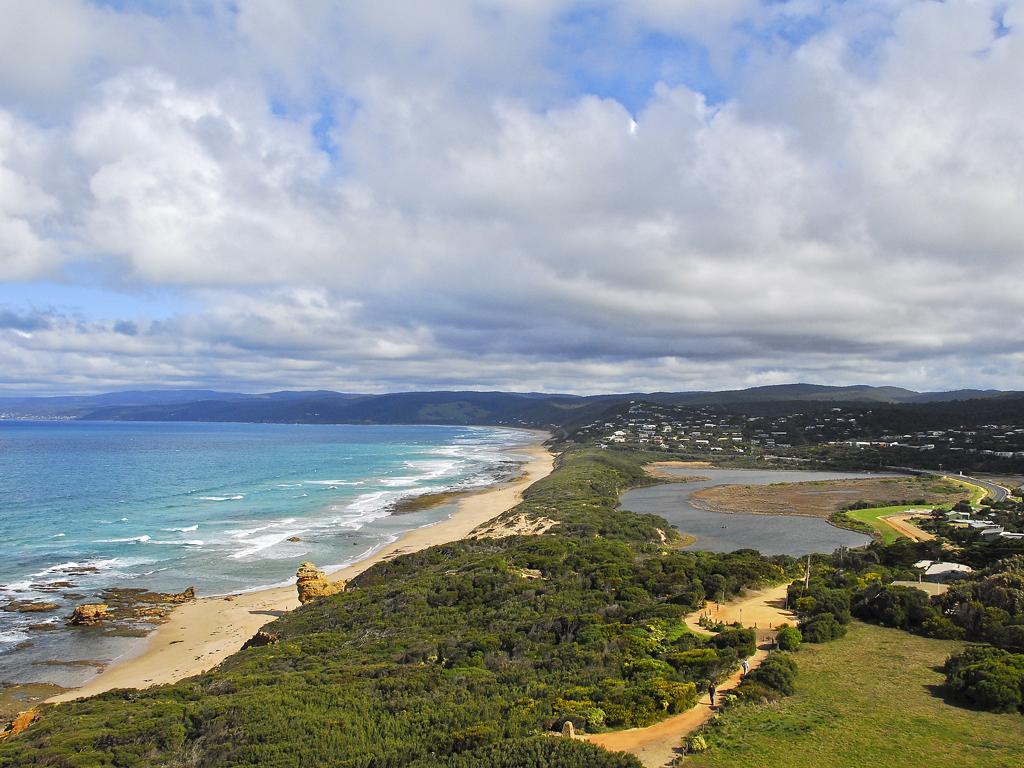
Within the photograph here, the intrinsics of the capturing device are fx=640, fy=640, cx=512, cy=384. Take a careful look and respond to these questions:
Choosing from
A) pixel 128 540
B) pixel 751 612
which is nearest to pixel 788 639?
pixel 751 612

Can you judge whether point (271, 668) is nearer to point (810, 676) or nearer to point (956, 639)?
point (810, 676)

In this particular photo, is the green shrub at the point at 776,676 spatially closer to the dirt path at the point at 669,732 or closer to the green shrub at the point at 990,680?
the dirt path at the point at 669,732

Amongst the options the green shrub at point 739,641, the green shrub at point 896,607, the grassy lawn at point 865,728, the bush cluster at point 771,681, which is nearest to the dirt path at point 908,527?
the green shrub at point 896,607

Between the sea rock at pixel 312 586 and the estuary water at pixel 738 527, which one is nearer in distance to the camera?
the sea rock at pixel 312 586

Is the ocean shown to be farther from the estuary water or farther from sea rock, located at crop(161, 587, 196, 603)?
the estuary water

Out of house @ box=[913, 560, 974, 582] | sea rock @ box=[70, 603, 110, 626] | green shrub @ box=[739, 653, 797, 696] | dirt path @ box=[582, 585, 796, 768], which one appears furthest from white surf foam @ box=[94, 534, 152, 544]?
house @ box=[913, 560, 974, 582]

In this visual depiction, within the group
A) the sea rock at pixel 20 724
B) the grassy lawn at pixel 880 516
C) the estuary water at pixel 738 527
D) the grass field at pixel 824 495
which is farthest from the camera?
the grass field at pixel 824 495
